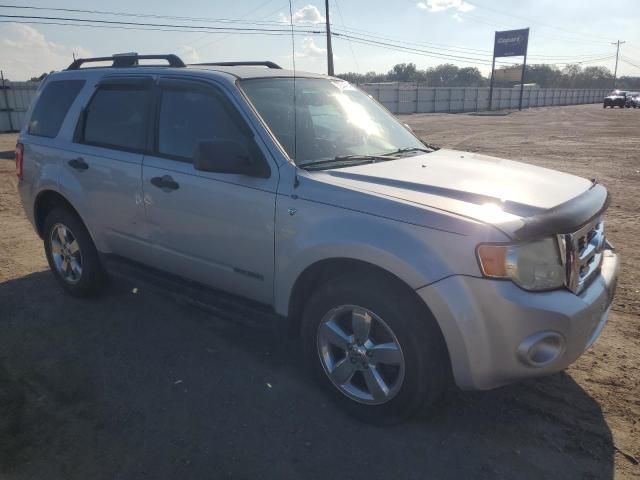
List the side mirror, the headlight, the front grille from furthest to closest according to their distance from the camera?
the side mirror
the front grille
the headlight

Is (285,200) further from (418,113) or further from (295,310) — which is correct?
(418,113)

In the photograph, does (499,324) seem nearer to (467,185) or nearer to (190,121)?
(467,185)

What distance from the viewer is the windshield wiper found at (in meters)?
3.18

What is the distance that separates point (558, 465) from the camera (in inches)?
102

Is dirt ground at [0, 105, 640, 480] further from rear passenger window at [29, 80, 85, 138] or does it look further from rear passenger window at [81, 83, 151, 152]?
rear passenger window at [29, 80, 85, 138]

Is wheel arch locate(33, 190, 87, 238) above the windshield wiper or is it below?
below

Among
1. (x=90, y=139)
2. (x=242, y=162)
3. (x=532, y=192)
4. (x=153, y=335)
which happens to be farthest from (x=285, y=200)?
(x=90, y=139)

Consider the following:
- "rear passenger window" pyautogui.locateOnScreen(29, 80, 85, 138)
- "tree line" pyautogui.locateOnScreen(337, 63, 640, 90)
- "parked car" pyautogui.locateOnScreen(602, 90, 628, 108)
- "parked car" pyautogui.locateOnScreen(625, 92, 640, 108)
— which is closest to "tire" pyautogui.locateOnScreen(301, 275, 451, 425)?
"rear passenger window" pyautogui.locateOnScreen(29, 80, 85, 138)

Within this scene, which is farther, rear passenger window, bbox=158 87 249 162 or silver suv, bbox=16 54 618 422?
rear passenger window, bbox=158 87 249 162

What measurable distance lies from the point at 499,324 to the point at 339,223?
95cm

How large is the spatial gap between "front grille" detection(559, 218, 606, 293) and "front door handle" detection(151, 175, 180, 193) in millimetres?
2448

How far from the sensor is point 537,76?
118688 mm

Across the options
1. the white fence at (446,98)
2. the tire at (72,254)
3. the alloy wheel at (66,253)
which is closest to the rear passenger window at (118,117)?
the tire at (72,254)

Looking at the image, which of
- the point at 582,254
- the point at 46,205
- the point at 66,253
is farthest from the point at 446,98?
the point at 582,254
